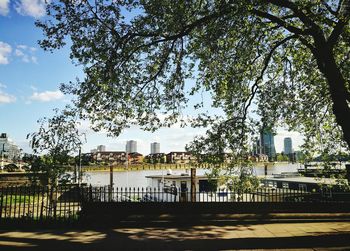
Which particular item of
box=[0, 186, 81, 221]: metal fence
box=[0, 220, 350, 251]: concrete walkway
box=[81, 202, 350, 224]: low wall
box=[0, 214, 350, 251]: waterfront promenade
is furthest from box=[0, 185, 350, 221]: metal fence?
box=[0, 220, 350, 251]: concrete walkway

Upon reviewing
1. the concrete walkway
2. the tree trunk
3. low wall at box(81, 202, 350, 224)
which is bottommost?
Answer: the concrete walkway

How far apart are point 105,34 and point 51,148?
5377 millimetres

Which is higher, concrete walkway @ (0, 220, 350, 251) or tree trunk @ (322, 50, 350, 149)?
tree trunk @ (322, 50, 350, 149)

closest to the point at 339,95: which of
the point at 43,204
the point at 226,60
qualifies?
the point at 226,60

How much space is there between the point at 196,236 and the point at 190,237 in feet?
1.03

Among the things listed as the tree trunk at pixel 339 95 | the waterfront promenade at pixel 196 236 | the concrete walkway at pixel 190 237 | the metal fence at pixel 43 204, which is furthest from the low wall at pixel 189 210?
the tree trunk at pixel 339 95

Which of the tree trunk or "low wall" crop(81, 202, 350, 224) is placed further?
"low wall" crop(81, 202, 350, 224)

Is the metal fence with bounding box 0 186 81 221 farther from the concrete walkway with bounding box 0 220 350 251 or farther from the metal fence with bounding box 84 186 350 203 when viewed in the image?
the concrete walkway with bounding box 0 220 350 251

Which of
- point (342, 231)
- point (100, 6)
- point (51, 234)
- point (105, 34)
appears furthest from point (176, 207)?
point (100, 6)

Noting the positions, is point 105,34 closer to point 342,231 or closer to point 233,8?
point 233,8

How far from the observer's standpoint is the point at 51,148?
43.3 ft

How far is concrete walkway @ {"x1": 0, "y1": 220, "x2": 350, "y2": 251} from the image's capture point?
10.7m

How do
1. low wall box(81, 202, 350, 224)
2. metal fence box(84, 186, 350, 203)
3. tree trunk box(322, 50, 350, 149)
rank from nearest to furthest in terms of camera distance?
tree trunk box(322, 50, 350, 149) → low wall box(81, 202, 350, 224) → metal fence box(84, 186, 350, 203)

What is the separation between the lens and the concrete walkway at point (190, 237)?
1070 centimetres
